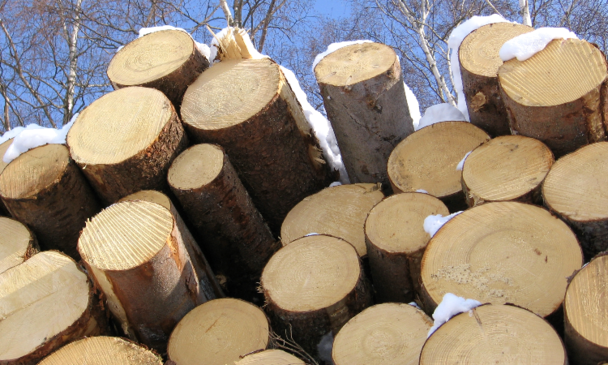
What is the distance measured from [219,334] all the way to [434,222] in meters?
1.17

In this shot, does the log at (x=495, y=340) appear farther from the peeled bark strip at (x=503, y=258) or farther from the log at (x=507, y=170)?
the log at (x=507, y=170)

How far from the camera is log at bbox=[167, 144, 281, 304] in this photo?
9.84 feet

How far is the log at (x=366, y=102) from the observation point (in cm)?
318

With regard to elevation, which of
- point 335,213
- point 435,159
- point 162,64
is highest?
point 162,64

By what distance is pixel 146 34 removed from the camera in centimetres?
385

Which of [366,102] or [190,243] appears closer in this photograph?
[190,243]

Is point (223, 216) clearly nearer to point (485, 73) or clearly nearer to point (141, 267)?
point (141, 267)

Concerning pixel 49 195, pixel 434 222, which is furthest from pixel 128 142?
pixel 434 222

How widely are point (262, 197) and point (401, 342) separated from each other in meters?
1.63

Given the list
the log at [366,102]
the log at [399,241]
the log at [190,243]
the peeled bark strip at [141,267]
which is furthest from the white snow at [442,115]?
the peeled bark strip at [141,267]

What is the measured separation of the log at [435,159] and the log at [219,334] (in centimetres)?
118

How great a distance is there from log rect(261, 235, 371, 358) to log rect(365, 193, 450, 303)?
131 millimetres

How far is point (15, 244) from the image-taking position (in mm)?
3230

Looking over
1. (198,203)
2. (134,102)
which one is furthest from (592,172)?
(134,102)
